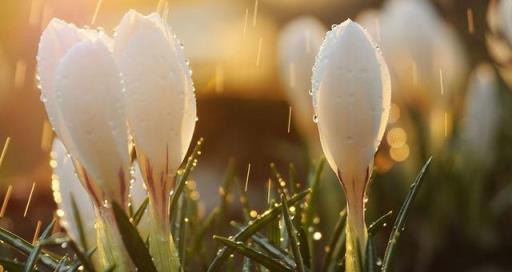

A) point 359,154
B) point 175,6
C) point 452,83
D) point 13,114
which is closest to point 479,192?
point 452,83

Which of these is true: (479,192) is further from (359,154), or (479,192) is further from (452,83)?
(359,154)

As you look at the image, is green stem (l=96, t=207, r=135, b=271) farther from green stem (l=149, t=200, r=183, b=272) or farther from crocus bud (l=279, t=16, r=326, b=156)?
crocus bud (l=279, t=16, r=326, b=156)

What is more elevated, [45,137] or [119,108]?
[119,108]

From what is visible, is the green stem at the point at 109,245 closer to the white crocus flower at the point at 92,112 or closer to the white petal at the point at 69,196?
the white crocus flower at the point at 92,112

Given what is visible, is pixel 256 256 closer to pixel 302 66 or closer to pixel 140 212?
pixel 140 212

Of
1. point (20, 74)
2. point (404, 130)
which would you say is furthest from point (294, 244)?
point (20, 74)

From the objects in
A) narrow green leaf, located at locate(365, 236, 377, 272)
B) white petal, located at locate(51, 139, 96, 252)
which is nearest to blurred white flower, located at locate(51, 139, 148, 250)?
white petal, located at locate(51, 139, 96, 252)
